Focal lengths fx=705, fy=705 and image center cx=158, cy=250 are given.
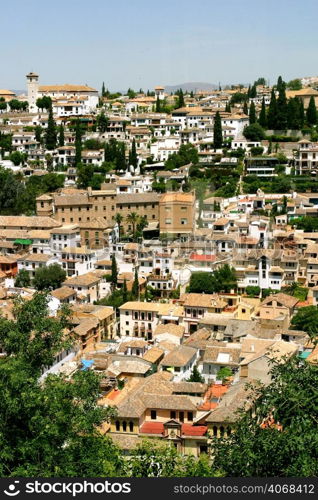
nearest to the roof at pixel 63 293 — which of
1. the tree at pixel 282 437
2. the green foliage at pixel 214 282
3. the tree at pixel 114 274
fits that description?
the tree at pixel 114 274

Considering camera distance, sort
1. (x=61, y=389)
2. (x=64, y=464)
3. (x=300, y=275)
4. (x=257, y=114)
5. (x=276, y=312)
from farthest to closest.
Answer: (x=257, y=114)
(x=300, y=275)
(x=276, y=312)
(x=61, y=389)
(x=64, y=464)

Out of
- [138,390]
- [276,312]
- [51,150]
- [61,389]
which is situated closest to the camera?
A: [61,389]

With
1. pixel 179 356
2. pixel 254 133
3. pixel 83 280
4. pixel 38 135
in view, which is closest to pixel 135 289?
pixel 83 280

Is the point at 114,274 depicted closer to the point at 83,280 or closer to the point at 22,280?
the point at 83,280

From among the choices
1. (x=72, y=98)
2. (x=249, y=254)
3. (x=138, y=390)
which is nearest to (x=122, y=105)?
(x=72, y=98)

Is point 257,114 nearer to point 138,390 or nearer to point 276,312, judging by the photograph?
point 276,312

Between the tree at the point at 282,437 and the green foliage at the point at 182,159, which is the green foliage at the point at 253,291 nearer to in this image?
the green foliage at the point at 182,159
